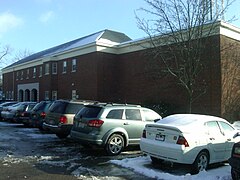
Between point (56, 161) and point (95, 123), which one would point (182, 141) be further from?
point (56, 161)

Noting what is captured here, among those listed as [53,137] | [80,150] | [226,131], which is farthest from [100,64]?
[226,131]

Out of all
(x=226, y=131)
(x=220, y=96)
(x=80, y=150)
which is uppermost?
(x=220, y=96)

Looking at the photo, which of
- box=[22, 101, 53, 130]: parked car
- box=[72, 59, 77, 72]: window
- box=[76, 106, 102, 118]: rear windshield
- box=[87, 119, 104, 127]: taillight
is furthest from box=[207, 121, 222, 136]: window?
box=[72, 59, 77, 72]: window

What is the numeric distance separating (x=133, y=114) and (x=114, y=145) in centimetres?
147

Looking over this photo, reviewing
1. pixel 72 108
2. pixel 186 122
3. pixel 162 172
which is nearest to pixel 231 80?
pixel 72 108

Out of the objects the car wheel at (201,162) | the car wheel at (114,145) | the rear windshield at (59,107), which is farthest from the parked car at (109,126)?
the car wheel at (201,162)

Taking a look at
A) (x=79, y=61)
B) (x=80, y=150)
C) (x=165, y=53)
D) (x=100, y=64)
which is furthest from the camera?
(x=79, y=61)

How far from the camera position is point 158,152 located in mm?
8711

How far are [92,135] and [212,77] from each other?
582 inches

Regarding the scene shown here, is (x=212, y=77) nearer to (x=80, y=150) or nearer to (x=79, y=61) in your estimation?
(x=80, y=150)

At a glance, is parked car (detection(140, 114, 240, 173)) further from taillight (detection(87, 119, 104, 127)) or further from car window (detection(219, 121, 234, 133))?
taillight (detection(87, 119, 104, 127))

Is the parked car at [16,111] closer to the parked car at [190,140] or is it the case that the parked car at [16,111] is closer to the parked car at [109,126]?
the parked car at [109,126]

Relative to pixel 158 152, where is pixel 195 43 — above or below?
above

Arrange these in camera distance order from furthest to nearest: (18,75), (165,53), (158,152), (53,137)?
(18,75) < (165,53) < (53,137) < (158,152)
